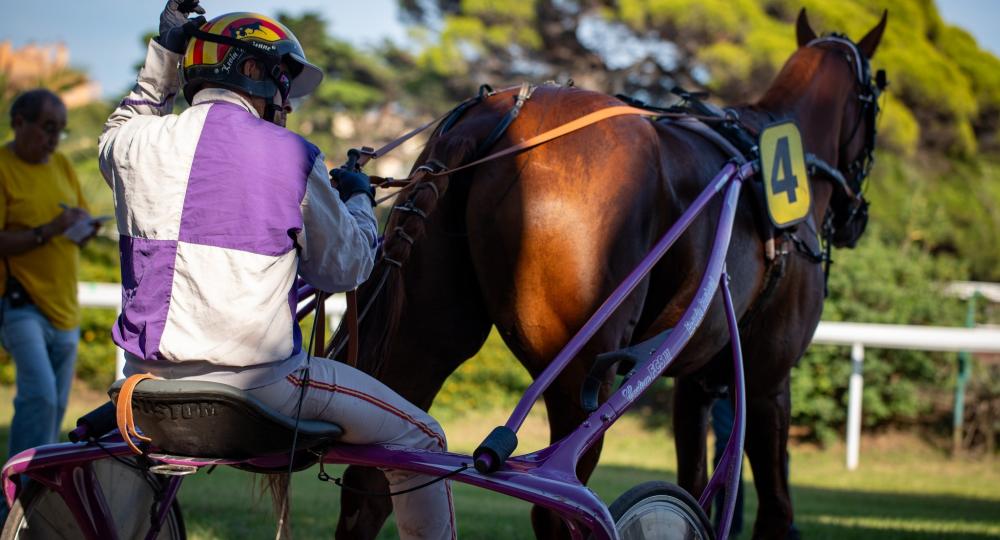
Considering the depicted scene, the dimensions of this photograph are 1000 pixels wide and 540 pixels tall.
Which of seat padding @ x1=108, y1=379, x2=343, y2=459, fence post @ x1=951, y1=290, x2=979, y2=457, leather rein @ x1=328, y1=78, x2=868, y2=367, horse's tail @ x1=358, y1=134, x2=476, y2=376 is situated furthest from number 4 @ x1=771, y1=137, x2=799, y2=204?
fence post @ x1=951, y1=290, x2=979, y2=457

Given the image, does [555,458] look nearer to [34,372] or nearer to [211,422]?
[211,422]

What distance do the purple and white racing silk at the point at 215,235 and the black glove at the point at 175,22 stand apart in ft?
0.91

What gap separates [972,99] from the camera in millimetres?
16391

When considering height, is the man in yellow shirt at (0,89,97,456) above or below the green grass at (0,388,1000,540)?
above

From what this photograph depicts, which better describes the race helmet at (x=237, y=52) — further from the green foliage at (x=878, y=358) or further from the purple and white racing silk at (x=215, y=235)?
the green foliage at (x=878, y=358)

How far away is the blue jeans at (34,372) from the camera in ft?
15.3

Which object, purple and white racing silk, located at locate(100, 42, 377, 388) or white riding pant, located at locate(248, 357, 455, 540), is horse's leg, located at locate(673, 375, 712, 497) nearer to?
white riding pant, located at locate(248, 357, 455, 540)

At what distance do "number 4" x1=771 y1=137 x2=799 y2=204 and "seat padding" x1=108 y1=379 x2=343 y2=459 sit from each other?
2.10 meters

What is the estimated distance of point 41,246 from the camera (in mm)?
4961

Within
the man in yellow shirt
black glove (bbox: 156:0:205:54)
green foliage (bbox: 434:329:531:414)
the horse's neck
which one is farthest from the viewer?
green foliage (bbox: 434:329:531:414)

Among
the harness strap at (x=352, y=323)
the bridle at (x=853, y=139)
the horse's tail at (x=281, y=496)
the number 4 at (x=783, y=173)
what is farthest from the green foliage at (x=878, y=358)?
the harness strap at (x=352, y=323)

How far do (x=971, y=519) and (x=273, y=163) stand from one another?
5.79 m

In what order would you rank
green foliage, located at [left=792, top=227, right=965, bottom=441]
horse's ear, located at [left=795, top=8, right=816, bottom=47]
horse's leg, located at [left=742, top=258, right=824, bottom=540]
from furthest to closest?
green foliage, located at [left=792, top=227, right=965, bottom=441] < horse's ear, located at [left=795, top=8, right=816, bottom=47] < horse's leg, located at [left=742, top=258, right=824, bottom=540]

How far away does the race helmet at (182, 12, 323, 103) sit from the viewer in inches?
96.7
